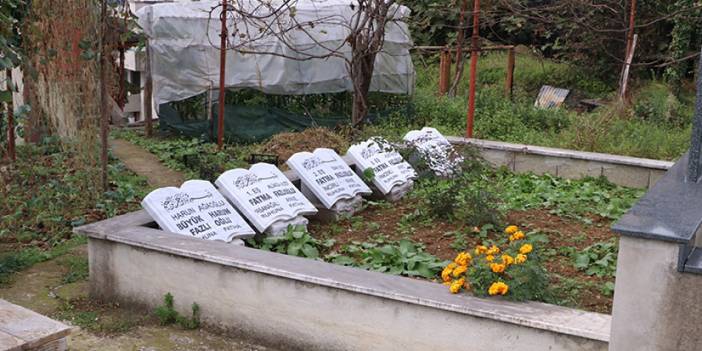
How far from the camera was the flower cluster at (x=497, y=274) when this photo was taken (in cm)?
473

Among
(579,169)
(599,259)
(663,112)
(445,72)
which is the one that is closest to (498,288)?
(599,259)

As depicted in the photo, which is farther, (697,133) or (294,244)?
(294,244)

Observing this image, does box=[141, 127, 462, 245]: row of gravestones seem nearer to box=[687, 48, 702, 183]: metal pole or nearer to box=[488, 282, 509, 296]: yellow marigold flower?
box=[488, 282, 509, 296]: yellow marigold flower

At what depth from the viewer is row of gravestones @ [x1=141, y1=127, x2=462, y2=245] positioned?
245 inches

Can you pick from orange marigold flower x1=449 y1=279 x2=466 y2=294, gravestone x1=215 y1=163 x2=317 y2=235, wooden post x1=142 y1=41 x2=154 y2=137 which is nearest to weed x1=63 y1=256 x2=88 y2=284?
gravestone x1=215 y1=163 x2=317 y2=235

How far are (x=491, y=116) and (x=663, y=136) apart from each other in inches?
127

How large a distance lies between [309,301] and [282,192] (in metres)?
2.01

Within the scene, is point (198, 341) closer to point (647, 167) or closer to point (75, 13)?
point (75, 13)

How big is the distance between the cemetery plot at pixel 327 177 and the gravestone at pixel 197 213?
3.78 ft

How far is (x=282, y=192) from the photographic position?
6941 mm

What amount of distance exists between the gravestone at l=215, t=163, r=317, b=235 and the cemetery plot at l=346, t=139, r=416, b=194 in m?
1.25

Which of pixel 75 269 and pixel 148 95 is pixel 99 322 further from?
pixel 148 95

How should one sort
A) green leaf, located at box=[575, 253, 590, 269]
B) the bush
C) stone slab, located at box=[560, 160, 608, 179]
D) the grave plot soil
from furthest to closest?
the bush
stone slab, located at box=[560, 160, 608, 179]
the grave plot soil
green leaf, located at box=[575, 253, 590, 269]

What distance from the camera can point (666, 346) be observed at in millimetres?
3777
